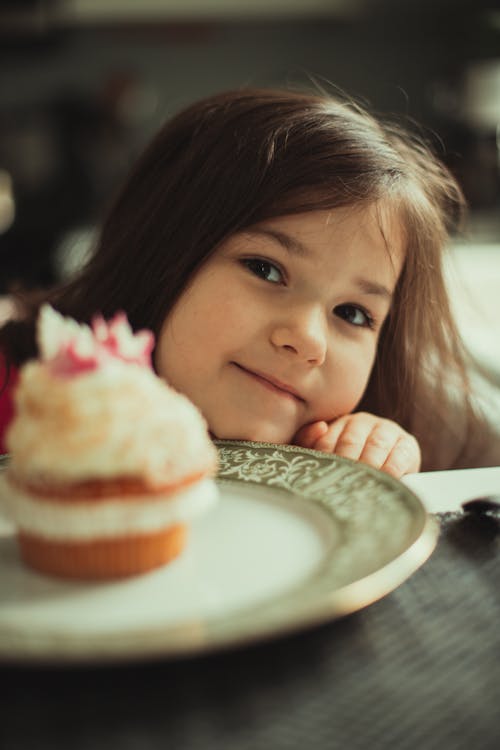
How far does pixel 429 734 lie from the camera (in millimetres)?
482

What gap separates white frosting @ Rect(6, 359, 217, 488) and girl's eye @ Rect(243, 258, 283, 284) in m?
0.57

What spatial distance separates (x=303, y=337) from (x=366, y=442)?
0.68ft

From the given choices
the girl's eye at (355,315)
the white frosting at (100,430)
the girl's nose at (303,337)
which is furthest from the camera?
the girl's eye at (355,315)

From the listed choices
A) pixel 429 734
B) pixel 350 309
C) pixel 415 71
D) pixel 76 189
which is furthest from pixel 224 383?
pixel 415 71

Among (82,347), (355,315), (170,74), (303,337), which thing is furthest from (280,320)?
(170,74)

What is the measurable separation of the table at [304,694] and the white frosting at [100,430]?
0.15 m

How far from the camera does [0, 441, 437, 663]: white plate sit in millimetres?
507

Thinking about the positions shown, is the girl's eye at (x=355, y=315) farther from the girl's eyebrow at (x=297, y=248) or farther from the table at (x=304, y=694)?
the table at (x=304, y=694)

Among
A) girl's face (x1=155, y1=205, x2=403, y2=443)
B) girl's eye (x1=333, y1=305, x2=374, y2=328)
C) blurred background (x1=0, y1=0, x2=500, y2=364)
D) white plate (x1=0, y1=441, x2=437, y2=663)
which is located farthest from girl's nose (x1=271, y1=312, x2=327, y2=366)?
blurred background (x1=0, y1=0, x2=500, y2=364)

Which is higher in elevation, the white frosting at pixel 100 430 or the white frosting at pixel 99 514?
the white frosting at pixel 100 430

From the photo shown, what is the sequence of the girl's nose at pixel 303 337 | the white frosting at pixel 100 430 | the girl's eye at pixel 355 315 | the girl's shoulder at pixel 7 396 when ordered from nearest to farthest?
the white frosting at pixel 100 430 → the girl's nose at pixel 303 337 → the girl's eye at pixel 355 315 → the girl's shoulder at pixel 7 396

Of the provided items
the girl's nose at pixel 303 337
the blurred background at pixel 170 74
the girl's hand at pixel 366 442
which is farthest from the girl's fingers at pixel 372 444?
the blurred background at pixel 170 74

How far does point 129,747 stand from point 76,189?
4.98 m

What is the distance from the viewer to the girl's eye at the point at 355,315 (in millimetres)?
1256
